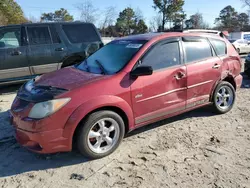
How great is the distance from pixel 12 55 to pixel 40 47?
75 cm

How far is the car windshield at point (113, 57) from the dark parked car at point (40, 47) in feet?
9.05

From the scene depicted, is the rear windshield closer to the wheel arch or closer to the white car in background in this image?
the wheel arch

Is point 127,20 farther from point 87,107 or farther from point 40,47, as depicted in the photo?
point 87,107

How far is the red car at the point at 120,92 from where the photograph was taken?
305 centimetres

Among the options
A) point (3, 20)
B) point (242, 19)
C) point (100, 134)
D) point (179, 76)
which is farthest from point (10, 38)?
point (242, 19)

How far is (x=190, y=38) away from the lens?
14.2 feet

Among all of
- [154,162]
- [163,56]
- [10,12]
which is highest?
[10,12]

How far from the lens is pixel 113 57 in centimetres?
402

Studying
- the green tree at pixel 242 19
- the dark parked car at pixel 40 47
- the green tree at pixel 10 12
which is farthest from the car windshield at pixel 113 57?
the green tree at pixel 242 19

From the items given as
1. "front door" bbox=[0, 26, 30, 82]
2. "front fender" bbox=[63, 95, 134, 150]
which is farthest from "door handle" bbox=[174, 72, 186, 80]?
"front door" bbox=[0, 26, 30, 82]

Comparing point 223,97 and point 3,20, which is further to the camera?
point 3,20

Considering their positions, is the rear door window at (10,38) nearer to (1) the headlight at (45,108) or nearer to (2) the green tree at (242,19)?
(1) the headlight at (45,108)

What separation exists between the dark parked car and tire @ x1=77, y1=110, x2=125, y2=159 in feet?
13.5

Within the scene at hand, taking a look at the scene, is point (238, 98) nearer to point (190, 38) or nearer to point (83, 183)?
point (190, 38)
